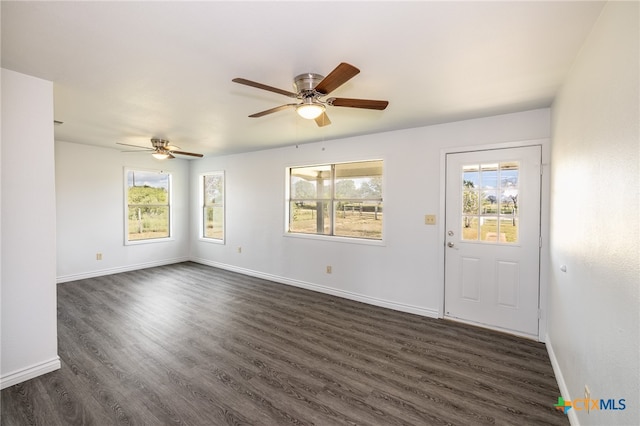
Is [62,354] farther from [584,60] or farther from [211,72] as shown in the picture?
[584,60]

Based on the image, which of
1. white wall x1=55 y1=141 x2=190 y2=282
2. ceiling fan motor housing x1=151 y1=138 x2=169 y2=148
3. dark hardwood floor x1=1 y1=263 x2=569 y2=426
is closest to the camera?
dark hardwood floor x1=1 y1=263 x2=569 y2=426

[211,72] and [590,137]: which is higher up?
[211,72]

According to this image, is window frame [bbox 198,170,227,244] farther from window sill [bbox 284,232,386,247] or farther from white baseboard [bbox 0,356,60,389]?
white baseboard [bbox 0,356,60,389]

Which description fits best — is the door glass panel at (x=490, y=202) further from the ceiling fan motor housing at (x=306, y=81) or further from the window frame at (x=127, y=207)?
the window frame at (x=127, y=207)

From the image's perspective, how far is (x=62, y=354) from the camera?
8.61 ft

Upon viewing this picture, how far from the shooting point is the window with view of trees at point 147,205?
5734mm

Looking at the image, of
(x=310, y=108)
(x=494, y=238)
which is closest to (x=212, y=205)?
(x=310, y=108)

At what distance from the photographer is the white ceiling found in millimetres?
1494

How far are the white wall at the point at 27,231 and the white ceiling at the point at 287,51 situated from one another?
0.94ft

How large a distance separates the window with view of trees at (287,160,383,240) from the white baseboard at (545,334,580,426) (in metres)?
2.15

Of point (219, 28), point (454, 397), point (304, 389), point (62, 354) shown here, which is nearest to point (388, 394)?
point (454, 397)

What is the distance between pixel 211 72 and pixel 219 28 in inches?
23.9

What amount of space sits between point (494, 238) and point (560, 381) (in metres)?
1.45

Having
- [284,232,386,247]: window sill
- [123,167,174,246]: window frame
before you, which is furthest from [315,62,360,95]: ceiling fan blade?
[123,167,174,246]: window frame
